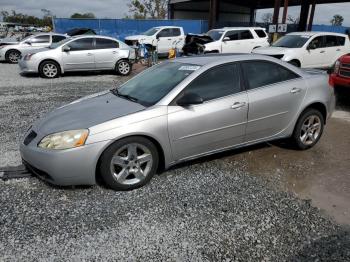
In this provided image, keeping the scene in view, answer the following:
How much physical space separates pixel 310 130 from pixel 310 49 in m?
7.45

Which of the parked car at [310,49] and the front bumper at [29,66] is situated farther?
the front bumper at [29,66]

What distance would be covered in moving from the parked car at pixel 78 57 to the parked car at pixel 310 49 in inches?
213

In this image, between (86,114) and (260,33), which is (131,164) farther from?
(260,33)

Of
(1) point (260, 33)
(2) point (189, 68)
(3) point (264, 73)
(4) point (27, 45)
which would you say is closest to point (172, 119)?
(2) point (189, 68)

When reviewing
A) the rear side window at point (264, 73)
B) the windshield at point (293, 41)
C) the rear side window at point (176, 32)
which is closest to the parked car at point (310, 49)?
the windshield at point (293, 41)

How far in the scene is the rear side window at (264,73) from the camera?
174 inches

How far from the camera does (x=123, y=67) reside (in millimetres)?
13281

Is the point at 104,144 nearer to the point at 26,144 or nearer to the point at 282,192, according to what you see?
the point at 26,144

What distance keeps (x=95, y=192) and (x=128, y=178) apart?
40 cm

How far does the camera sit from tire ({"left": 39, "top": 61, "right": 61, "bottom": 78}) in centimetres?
1196

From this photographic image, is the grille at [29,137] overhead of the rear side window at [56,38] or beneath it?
beneath

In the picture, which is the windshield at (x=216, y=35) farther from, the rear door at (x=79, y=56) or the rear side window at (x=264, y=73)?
the rear side window at (x=264, y=73)

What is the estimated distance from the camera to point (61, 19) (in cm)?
2298

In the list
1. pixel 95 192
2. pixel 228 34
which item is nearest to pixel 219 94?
pixel 95 192
